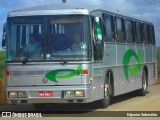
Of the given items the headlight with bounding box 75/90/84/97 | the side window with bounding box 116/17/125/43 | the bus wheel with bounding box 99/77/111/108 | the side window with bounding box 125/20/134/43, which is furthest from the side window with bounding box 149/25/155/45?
the headlight with bounding box 75/90/84/97

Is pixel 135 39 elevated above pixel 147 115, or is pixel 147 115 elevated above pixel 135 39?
pixel 135 39

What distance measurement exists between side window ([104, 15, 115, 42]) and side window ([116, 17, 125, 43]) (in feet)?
2.16

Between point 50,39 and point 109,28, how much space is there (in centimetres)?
298

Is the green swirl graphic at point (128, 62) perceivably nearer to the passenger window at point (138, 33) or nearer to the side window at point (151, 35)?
the passenger window at point (138, 33)

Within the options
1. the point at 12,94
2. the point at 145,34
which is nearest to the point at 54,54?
the point at 12,94

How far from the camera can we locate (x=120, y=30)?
17719 millimetres

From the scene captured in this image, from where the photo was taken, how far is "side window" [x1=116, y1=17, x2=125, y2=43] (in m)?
17.4

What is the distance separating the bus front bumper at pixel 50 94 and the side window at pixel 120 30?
3.94 meters

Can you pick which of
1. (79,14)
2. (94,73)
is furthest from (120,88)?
(79,14)

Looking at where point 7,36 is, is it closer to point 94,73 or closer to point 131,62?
point 94,73

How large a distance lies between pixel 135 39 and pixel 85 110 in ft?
18.4

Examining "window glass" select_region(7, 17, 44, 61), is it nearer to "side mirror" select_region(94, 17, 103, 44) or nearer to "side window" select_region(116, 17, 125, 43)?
"side mirror" select_region(94, 17, 103, 44)

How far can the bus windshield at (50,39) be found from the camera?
13.9 meters

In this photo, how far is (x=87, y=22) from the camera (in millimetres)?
14078
